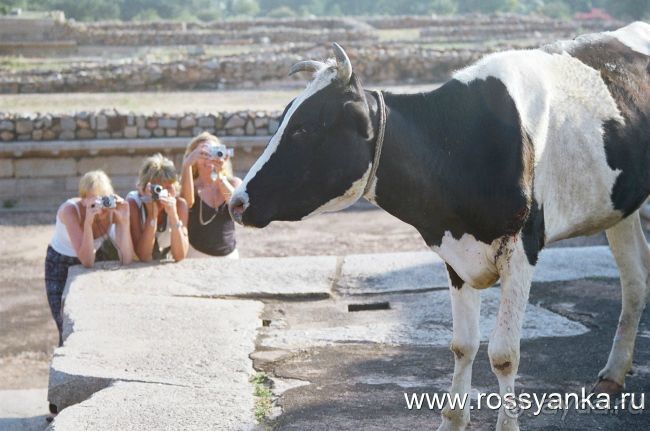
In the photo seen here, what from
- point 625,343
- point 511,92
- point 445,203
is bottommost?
point 625,343

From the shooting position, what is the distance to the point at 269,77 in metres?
26.4

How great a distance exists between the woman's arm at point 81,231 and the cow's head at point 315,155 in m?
3.47

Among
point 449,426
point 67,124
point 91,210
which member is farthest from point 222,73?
point 449,426

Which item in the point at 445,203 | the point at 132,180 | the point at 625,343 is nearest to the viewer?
the point at 445,203

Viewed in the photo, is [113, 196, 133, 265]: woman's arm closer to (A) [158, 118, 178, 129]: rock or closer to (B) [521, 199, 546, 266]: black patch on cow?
(B) [521, 199, 546, 266]: black patch on cow

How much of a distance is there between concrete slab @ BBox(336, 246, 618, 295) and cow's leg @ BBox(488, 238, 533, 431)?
3.27m

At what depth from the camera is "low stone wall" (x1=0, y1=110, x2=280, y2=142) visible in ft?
53.0

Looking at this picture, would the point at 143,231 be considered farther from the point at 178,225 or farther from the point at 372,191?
the point at 372,191

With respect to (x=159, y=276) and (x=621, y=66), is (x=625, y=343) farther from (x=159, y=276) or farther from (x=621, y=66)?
(x=159, y=276)

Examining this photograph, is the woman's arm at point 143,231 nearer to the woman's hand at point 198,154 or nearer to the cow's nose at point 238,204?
the woman's hand at point 198,154

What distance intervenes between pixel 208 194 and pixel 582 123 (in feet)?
13.9

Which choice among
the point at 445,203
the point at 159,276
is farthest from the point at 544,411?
the point at 159,276

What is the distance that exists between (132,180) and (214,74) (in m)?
10.1

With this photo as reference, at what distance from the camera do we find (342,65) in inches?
189
